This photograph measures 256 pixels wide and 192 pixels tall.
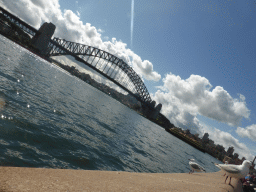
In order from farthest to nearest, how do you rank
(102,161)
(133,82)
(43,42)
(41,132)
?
(133,82) < (43,42) < (102,161) < (41,132)

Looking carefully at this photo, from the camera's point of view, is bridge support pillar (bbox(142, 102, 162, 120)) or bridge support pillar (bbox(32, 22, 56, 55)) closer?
bridge support pillar (bbox(32, 22, 56, 55))

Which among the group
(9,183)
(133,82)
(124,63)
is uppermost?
(124,63)

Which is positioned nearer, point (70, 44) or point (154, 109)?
point (154, 109)

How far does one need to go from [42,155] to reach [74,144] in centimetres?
200

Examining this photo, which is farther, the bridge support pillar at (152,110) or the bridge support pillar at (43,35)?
the bridge support pillar at (152,110)

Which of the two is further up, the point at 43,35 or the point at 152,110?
the point at 43,35

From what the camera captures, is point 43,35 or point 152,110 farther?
point 152,110

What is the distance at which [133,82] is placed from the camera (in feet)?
401

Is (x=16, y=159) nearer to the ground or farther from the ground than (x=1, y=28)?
nearer to the ground

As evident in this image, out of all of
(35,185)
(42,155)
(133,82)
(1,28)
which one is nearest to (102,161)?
(42,155)

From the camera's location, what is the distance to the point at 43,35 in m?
74.1

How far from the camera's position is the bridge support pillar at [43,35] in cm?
7375

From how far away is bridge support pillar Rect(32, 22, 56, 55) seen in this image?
73750 millimetres

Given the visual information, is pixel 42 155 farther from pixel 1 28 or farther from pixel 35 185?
pixel 1 28
